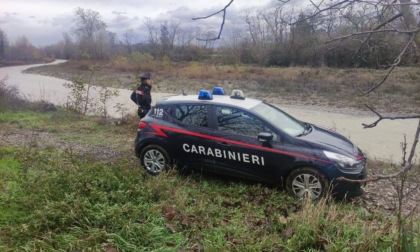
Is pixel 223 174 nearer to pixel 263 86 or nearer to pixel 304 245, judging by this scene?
pixel 304 245

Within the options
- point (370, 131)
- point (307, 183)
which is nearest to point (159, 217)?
point (307, 183)

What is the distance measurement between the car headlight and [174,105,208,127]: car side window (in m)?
2.05

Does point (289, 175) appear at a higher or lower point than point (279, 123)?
lower

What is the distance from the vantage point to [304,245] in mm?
3625

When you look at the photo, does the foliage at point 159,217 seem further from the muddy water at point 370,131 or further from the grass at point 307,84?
the grass at point 307,84

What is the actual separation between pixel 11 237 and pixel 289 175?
374 centimetres

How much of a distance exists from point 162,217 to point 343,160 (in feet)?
9.16

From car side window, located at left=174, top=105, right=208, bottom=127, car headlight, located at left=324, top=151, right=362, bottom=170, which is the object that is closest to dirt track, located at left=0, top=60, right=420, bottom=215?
car headlight, located at left=324, top=151, right=362, bottom=170

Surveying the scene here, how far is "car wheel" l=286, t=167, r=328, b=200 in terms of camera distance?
5.15 metres

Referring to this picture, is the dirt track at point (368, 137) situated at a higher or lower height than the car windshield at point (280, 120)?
lower

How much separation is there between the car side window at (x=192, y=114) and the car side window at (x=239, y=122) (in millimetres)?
257

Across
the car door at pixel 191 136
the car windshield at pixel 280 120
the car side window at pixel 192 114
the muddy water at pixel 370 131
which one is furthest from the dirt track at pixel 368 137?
the car side window at pixel 192 114

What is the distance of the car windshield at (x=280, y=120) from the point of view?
5680 millimetres

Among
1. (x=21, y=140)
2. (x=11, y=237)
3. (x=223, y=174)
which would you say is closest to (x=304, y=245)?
(x=223, y=174)
